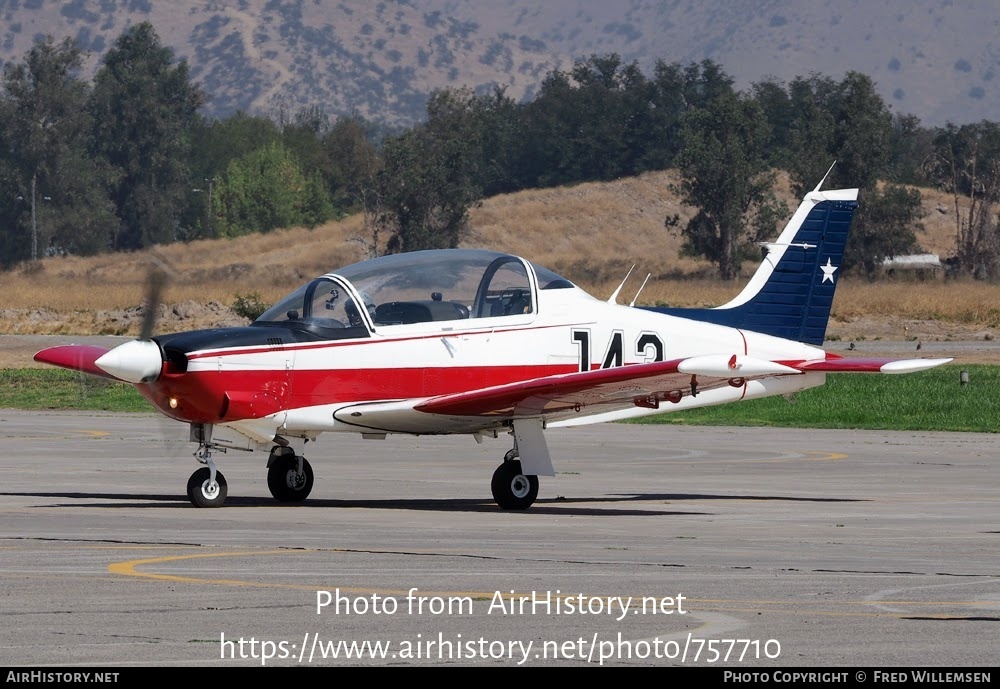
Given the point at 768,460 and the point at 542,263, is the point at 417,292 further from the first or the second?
the point at 542,263

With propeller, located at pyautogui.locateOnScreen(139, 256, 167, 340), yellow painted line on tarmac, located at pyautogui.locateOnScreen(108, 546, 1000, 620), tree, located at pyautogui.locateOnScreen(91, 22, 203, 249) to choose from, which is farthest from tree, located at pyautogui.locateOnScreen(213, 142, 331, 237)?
yellow painted line on tarmac, located at pyautogui.locateOnScreen(108, 546, 1000, 620)

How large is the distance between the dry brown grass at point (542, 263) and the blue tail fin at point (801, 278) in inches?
1058

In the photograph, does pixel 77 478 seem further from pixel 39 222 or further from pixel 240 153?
pixel 240 153

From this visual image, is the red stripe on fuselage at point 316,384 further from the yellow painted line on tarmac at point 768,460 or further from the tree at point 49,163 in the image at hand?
the tree at point 49,163

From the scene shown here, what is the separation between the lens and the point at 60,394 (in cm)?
3816

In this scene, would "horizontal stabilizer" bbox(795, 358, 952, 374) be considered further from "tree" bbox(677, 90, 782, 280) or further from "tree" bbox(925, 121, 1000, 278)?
"tree" bbox(677, 90, 782, 280)

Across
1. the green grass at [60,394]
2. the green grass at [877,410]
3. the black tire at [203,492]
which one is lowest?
the green grass at [877,410]

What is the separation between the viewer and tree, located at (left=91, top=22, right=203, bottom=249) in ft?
402

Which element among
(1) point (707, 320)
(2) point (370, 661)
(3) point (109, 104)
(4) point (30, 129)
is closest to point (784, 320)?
(1) point (707, 320)

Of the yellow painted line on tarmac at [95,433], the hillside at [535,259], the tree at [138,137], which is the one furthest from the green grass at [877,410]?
the tree at [138,137]

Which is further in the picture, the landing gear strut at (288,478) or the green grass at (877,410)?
the green grass at (877,410)

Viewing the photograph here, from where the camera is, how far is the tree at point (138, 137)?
12244cm

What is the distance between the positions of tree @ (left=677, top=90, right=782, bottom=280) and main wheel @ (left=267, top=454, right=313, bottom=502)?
284 ft

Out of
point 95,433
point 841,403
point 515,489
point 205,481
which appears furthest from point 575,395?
point 841,403
